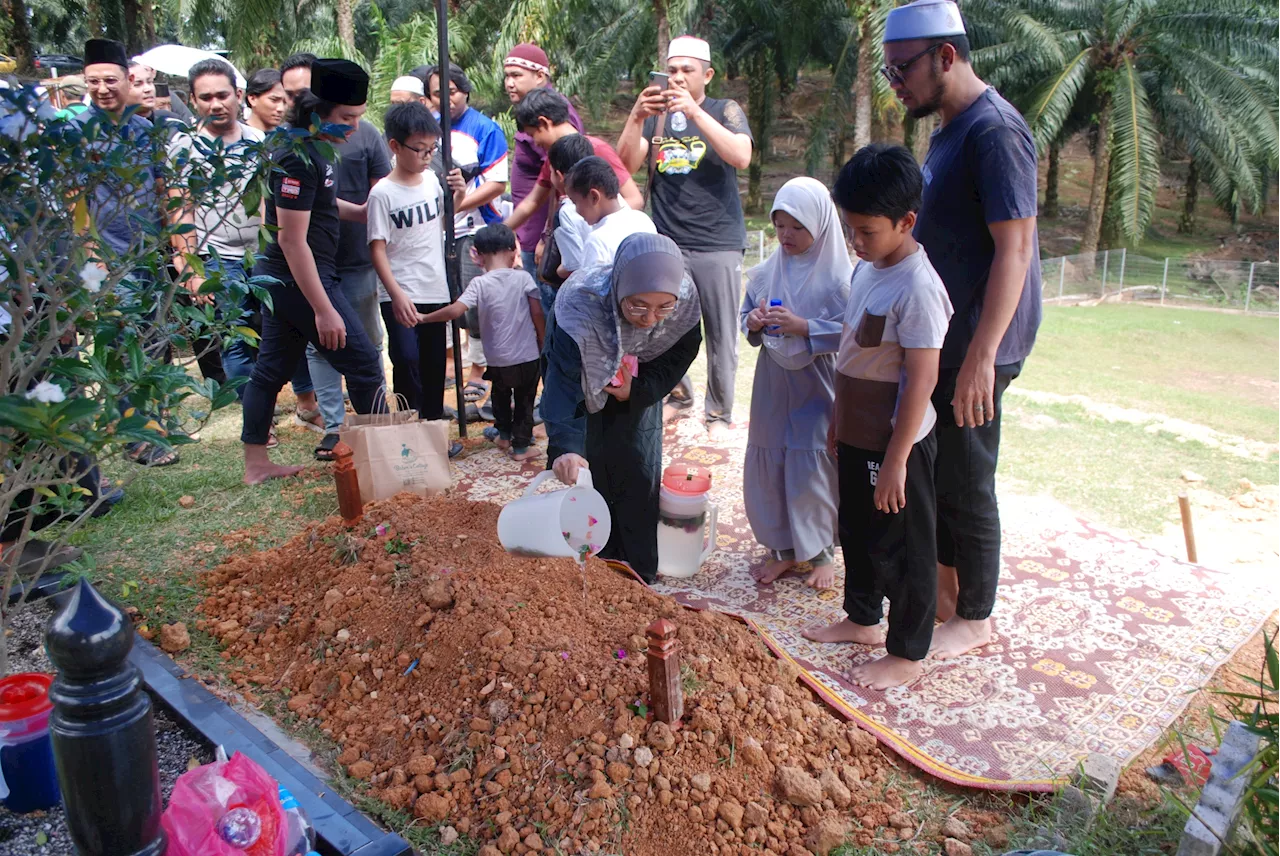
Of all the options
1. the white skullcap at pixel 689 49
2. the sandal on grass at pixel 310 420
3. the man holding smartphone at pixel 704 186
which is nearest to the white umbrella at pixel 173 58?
the sandal on grass at pixel 310 420

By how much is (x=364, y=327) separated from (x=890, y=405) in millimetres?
2833

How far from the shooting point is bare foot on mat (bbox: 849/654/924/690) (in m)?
2.78

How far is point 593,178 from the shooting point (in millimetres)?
3869

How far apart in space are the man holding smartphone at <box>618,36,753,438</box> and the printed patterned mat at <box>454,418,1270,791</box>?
1.32 metres

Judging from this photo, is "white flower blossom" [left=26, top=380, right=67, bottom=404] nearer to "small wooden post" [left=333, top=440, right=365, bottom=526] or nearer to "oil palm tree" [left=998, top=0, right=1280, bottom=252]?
"small wooden post" [left=333, top=440, right=365, bottom=526]

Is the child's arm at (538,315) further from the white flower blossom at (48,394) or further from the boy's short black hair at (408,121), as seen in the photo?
the white flower blossom at (48,394)

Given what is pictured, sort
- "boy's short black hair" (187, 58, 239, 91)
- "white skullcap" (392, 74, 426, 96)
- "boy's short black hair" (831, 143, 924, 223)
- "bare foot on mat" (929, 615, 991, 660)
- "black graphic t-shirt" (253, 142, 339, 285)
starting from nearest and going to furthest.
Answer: "boy's short black hair" (831, 143, 924, 223), "bare foot on mat" (929, 615, 991, 660), "black graphic t-shirt" (253, 142, 339, 285), "boy's short black hair" (187, 58, 239, 91), "white skullcap" (392, 74, 426, 96)

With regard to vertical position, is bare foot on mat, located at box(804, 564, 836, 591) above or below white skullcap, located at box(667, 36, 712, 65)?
below

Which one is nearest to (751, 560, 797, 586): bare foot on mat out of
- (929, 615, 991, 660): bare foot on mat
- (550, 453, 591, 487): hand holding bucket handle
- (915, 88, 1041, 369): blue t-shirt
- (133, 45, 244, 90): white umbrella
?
(929, 615, 991, 660): bare foot on mat

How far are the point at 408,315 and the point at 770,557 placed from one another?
2.20 meters

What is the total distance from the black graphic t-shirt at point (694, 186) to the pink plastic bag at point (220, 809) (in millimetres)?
3665

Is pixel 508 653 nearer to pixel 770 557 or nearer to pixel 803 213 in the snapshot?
pixel 770 557

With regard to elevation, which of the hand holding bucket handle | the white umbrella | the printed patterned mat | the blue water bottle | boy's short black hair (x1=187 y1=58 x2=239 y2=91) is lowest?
the printed patterned mat

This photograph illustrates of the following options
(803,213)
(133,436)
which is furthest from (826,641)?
(133,436)
